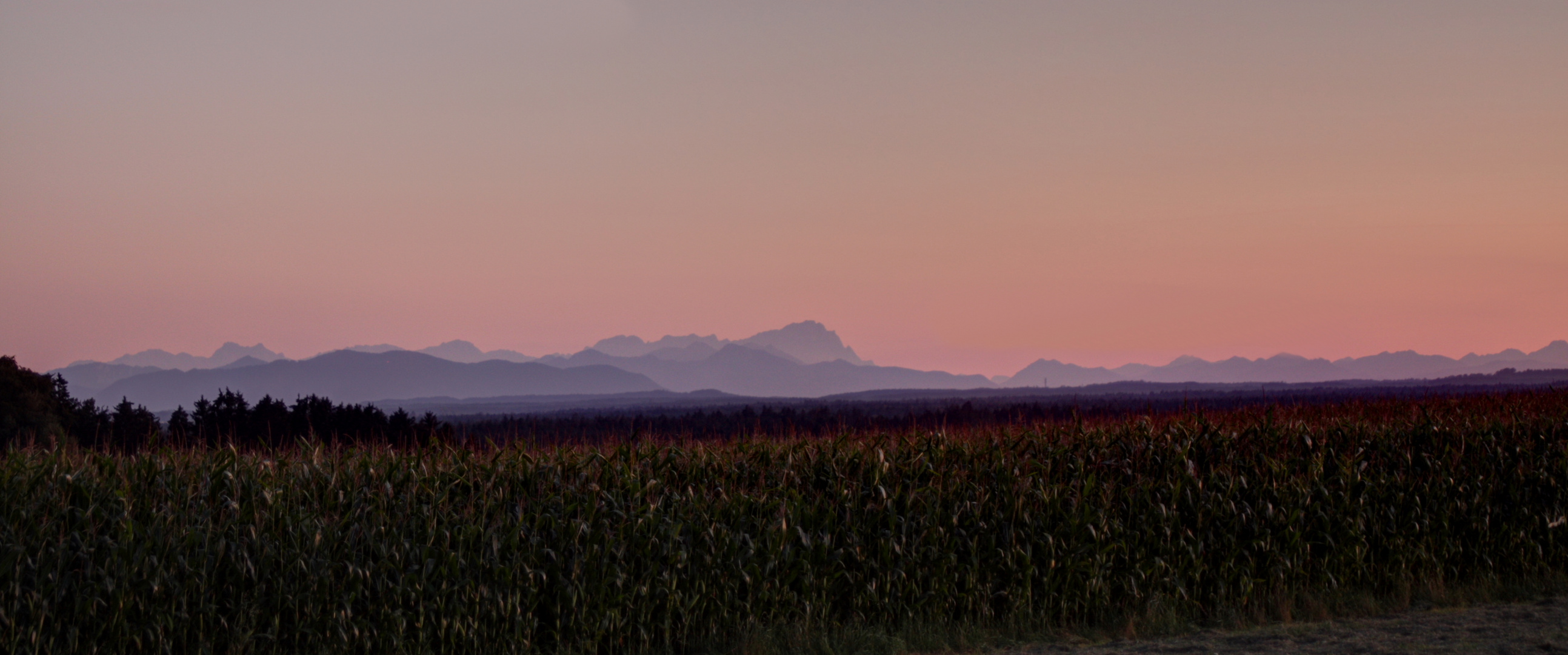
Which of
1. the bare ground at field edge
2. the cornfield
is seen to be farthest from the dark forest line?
the bare ground at field edge

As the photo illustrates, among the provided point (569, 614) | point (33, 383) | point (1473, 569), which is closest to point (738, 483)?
point (569, 614)

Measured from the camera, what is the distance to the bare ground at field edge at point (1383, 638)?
40.8ft

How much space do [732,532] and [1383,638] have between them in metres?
8.16

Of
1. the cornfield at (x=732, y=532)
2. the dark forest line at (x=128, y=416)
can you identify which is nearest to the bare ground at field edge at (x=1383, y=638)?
the cornfield at (x=732, y=532)

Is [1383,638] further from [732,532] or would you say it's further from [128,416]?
[128,416]

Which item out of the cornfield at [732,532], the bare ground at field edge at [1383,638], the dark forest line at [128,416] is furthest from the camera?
the dark forest line at [128,416]

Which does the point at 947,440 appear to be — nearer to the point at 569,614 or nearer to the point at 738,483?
the point at 738,483

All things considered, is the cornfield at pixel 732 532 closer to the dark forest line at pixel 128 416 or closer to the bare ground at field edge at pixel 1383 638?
the bare ground at field edge at pixel 1383 638

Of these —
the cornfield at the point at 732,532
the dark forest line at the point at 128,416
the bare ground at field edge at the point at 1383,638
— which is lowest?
the bare ground at field edge at the point at 1383,638

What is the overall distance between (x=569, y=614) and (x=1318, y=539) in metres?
11.8

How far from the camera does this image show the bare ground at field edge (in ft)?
40.8

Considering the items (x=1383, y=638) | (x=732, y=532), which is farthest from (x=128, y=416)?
(x=1383, y=638)

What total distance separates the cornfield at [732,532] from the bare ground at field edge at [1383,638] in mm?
1367

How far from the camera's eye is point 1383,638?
42.9 ft
